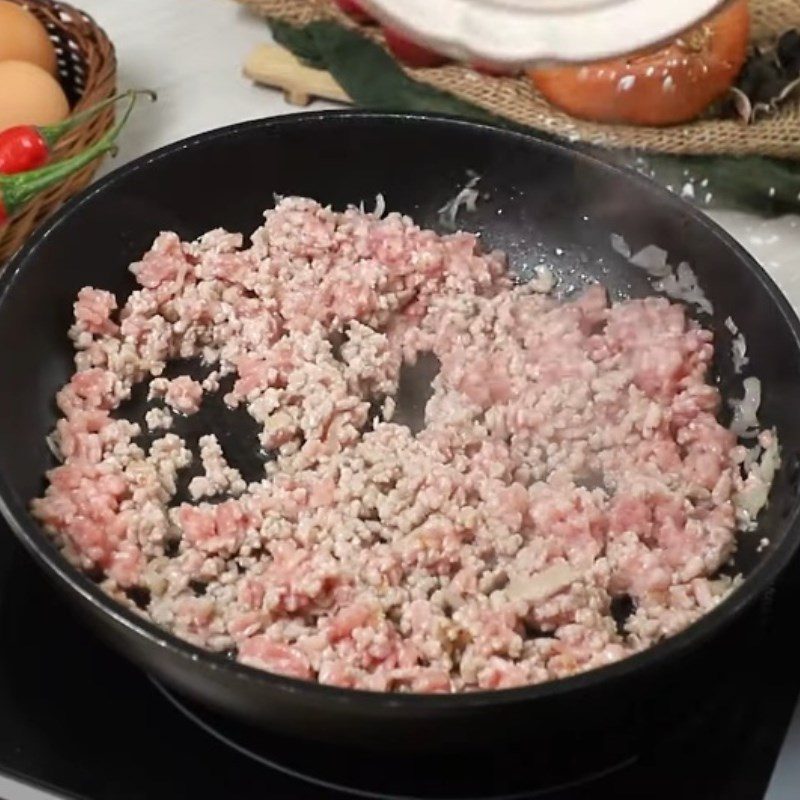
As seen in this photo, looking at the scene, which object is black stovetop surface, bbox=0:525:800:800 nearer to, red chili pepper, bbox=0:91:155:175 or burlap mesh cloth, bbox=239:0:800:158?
red chili pepper, bbox=0:91:155:175

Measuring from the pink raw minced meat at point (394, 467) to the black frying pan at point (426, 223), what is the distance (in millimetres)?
33

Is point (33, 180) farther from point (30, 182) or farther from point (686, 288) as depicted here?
point (686, 288)

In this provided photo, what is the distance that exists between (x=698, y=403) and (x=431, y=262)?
0.28 meters

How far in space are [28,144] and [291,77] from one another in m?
0.39

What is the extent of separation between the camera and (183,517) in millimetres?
929

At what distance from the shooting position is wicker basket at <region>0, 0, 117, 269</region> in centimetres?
114

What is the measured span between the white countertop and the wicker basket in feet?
0.31

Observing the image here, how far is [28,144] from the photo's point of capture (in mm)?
1138

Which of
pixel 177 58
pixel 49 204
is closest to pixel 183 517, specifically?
pixel 49 204

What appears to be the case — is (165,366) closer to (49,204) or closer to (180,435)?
(180,435)

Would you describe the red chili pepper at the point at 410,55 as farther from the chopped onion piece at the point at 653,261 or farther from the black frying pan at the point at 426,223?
the chopped onion piece at the point at 653,261

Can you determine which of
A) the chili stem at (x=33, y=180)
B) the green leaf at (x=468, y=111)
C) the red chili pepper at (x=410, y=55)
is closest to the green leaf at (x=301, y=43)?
the green leaf at (x=468, y=111)

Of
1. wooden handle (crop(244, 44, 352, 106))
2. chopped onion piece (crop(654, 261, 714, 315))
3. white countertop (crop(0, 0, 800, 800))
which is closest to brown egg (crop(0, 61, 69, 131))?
white countertop (crop(0, 0, 800, 800))

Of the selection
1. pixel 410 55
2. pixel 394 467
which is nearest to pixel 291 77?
pixel 410 55
